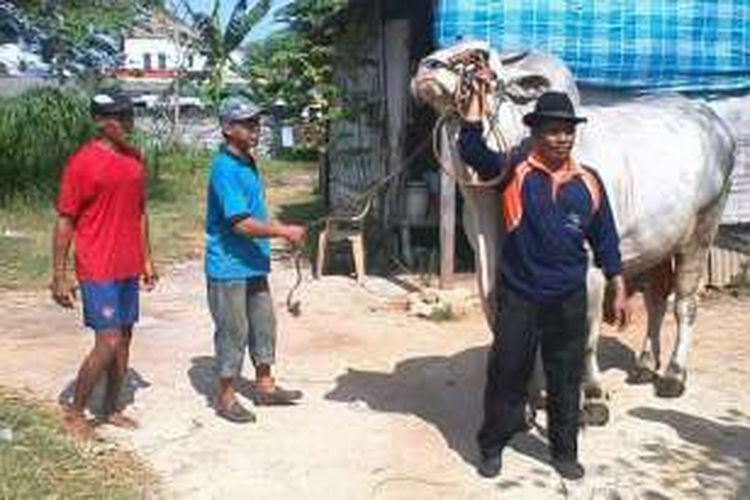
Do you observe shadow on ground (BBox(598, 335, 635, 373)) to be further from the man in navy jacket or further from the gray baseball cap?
the gray baseball cap

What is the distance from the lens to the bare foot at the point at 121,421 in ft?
21.4

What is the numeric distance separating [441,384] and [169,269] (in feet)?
17.3

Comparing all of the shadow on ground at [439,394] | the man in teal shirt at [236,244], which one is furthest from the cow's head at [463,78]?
the shadow on ground at [439,394]

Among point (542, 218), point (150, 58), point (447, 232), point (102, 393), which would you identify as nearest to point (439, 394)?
point (102, 393)

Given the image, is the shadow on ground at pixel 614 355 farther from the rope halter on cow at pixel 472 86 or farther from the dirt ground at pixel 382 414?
the rope halter on cow at pixel 472 86

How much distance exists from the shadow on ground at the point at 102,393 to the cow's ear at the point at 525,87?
272cm

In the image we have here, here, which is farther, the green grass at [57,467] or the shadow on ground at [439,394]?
the shadow on ground at [439,394]

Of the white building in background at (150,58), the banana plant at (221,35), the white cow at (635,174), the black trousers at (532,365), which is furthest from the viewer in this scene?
the white building in background at (150,58)

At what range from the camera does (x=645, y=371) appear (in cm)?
745

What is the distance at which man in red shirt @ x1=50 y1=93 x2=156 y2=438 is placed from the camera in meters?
6.05

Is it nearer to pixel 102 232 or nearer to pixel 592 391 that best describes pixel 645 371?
pixel 592 391

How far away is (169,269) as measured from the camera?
12.1 m

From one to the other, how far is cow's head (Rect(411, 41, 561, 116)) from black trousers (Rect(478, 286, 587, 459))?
3.10 feet

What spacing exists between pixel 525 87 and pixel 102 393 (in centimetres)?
300
